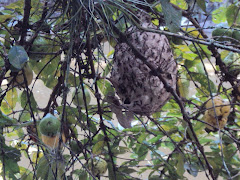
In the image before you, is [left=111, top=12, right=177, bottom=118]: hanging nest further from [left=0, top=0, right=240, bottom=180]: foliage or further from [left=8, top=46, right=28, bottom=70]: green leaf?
[left=8, top=46, right=28, bottom=70]: green leaf

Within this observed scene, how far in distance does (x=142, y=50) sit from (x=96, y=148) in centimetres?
28

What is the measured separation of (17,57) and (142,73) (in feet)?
0.79

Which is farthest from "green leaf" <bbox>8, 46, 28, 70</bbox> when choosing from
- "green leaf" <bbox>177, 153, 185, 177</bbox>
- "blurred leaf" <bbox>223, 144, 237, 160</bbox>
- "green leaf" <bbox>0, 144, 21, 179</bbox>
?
"blurred leaf" <bbox>223, 144, 237, 160</bbox>

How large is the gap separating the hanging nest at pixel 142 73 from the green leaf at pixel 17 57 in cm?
21

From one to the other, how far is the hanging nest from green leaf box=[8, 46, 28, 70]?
0.21 meters

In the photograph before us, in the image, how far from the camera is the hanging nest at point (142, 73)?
2.39 feet

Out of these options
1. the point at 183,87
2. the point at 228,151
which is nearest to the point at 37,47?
the point at 183,87

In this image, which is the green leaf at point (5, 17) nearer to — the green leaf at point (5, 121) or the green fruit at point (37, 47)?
the green fruit at point (37, 47)

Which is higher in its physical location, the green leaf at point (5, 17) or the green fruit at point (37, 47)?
the green leaf at point (5, 17)

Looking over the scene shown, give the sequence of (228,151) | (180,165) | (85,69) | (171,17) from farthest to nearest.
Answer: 1. (228,151)
2. (180,165)
3. (85,69)
4. (171,17)

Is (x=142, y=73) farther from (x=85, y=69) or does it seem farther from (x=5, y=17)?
(x=5, y=17)

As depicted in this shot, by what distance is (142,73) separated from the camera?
0.72m

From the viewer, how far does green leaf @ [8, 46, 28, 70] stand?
0.61 meters

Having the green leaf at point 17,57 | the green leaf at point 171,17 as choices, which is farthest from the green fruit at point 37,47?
the green leaf at point 171,17
